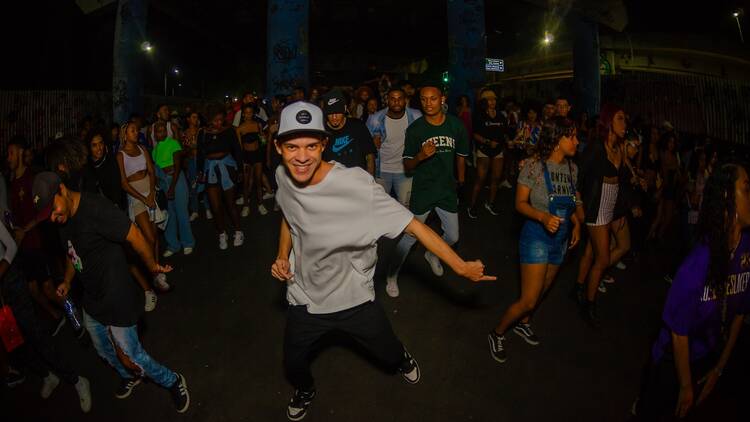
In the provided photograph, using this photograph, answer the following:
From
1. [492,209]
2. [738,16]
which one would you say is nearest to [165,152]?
[492,209]

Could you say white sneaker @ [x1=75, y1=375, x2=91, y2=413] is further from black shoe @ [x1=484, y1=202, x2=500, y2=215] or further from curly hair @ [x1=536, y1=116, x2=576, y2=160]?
black shoe @ [x1=484, y1=202, x2=500, y2=215]

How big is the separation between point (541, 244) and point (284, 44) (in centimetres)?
1075

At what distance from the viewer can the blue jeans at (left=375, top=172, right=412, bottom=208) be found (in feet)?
19.7

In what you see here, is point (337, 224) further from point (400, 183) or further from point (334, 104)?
point (400, 183)

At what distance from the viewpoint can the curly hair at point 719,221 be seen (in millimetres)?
2393

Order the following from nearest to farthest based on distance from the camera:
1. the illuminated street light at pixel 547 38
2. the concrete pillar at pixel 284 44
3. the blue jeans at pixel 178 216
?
the blue jeans at pixel 178 216 < the concrete pillar at pixel 284 44 < the illuminated street light at pixel 547 38

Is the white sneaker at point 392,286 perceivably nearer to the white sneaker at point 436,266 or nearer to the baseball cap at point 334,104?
the white sneaker at point 436,266

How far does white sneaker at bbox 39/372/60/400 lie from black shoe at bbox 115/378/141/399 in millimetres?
668

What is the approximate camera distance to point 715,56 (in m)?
29.9

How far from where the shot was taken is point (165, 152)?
276 inches

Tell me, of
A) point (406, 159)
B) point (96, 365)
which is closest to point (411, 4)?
point (406, 159)

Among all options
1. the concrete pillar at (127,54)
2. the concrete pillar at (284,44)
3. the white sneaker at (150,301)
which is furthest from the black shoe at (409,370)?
the concrete pillar at (127,54)

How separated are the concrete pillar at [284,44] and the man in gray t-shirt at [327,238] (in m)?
10.2

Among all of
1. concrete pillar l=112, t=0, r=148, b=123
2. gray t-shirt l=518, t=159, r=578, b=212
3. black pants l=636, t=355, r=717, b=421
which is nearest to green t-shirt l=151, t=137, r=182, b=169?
gray t-shirt l=518, t=159, r=578, b=212
